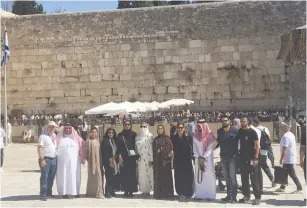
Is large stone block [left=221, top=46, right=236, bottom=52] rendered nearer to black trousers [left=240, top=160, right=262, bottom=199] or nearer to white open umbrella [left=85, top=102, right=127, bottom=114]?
white open umbrella [left=85, top=102, right=127, bottom=114]

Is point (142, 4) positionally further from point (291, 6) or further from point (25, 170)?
point (25, 170)

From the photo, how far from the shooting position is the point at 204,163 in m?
8.56

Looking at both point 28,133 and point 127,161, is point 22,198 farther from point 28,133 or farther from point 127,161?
point 28,133

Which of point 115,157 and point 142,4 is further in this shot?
point 142,4

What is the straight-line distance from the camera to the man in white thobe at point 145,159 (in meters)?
8.92

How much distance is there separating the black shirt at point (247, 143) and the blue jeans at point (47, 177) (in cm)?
305

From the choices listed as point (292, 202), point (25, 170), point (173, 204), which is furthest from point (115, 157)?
point (25, 170)

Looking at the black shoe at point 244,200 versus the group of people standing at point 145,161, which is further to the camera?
the group of people standing at point 145,161

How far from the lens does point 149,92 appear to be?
21.8 metres

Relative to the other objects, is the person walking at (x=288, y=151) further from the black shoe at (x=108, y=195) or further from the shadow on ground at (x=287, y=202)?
the black shoe at (x=108, y=195)

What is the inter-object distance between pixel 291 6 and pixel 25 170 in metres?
12.5

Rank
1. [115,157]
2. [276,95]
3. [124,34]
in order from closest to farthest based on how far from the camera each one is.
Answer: [115,157] → [276,95] → [124,34]

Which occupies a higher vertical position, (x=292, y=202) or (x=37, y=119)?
(x=37, y=119)

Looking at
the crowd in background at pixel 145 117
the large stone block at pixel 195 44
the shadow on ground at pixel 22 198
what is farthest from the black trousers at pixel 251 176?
the large stone block at pixel 195 44
